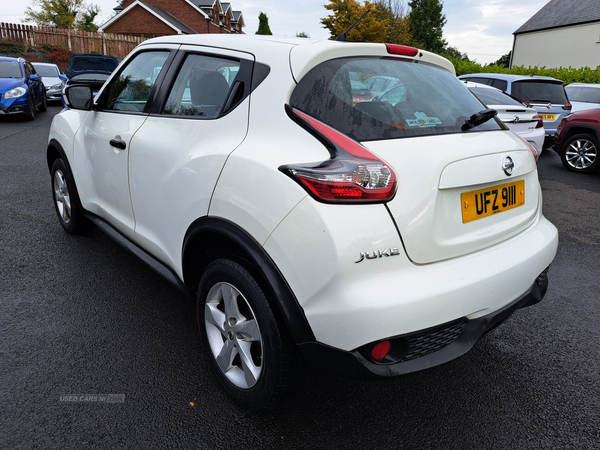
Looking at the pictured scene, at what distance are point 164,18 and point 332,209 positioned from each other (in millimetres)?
46444

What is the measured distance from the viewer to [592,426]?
2.19 m

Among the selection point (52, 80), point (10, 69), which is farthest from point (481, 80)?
point (52, 80)

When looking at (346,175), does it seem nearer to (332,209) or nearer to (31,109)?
(332,209)

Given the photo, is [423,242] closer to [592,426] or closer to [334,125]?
[334,125]

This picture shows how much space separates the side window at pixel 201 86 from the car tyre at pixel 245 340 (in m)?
0.82

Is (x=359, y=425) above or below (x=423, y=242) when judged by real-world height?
below

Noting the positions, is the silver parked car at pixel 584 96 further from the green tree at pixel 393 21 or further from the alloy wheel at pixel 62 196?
the green tree at pixel 393 21

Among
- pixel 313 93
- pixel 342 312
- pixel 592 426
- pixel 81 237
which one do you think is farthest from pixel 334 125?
pixel 81 237

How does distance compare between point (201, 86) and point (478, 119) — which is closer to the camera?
point (478, 119)

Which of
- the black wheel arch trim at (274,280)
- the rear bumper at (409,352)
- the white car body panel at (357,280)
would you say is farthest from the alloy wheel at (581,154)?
the black wheel arch trim at (274,280)

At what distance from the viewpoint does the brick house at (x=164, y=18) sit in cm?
4184

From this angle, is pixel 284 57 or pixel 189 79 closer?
pixel 284 57

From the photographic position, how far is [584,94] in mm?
11969

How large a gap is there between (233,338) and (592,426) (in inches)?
70.3
